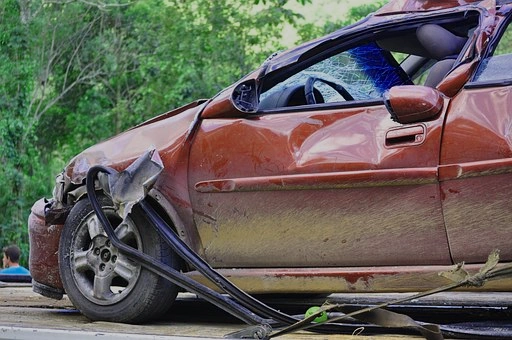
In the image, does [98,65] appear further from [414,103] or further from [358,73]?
[414,103]

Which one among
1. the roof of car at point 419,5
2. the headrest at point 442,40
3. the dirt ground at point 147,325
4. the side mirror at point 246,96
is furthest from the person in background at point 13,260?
the headrest at point 442,40

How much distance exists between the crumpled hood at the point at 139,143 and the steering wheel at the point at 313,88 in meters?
0.57

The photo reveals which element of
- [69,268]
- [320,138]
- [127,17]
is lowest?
[69,268]

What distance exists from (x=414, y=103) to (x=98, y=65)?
1983 centimetres

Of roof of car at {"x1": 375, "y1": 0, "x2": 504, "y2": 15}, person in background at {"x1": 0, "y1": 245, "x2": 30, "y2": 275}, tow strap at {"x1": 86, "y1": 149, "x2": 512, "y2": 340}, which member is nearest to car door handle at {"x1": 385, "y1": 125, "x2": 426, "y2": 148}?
tow strap at {"x1": 86, "y1": 149, "x2": 512, "y2": 340}

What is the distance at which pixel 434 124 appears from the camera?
337 centimetres

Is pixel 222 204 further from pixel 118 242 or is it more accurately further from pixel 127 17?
pixel 127 17

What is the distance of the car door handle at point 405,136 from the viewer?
3.39 m

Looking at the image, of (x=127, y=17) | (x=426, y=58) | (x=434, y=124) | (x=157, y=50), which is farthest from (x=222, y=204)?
(x=127, y=17)

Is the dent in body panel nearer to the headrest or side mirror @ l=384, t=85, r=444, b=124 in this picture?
side mirror @ l=384, t=85, r=444, b=124

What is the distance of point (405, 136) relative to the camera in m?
3.44

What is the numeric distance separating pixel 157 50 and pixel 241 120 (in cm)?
1664

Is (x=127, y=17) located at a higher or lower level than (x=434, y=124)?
higher

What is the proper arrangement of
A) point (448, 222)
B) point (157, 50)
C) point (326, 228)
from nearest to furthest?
point (448, 222) → point (326, 228) → point (157, 50)
